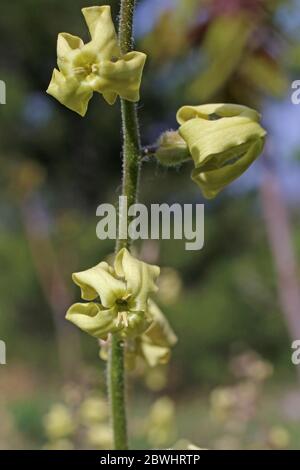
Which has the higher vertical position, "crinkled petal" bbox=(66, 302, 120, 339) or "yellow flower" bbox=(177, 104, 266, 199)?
"yellow flower" bbox=(177, 104, 266, 199)

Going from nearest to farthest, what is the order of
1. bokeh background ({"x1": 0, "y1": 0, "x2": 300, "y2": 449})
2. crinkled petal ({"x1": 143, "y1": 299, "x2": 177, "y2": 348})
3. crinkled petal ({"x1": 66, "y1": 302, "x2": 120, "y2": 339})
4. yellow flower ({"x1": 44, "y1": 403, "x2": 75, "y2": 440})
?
crinkled petal ({"x1": 66, "y1": 302, "x2": 120, "y2": 339}) → crinkled petal ({"x1": 143, "y1": 299, "x2": 177, "y2": 348}) → yellow flower ({"x1": 44, "y1": 403, "x2": 75, "y2": 440}) → bokeh background ({"x1": 0, "y1": 0, "x2": 300, "y2": 449})

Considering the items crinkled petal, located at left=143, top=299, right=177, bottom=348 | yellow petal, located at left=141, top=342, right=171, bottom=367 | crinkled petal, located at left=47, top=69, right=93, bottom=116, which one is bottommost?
yellow petal, located at left=141, top=342, right=171, bottom=367

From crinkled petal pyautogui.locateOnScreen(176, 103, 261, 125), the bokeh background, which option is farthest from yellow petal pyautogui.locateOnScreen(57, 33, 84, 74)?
the bokeh background

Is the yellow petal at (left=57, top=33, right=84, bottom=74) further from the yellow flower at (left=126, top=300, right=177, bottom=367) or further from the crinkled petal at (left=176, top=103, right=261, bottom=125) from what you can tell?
the yellow flower at (left=126, top=300, right=177, bottom=367)

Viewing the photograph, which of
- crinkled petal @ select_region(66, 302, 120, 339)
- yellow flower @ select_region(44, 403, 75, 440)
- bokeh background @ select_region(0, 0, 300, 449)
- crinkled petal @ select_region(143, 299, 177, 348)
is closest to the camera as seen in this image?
crinkled petal @ select_region(66, 302, 120, 339)

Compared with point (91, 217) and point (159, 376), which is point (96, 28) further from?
point (91, 217)

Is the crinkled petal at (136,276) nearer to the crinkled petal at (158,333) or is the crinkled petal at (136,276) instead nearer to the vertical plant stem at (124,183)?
the vertical plant stem at (124,183)

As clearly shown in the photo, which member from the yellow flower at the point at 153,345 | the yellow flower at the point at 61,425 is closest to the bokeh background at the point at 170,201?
the yellow flower at the point at 61,425
